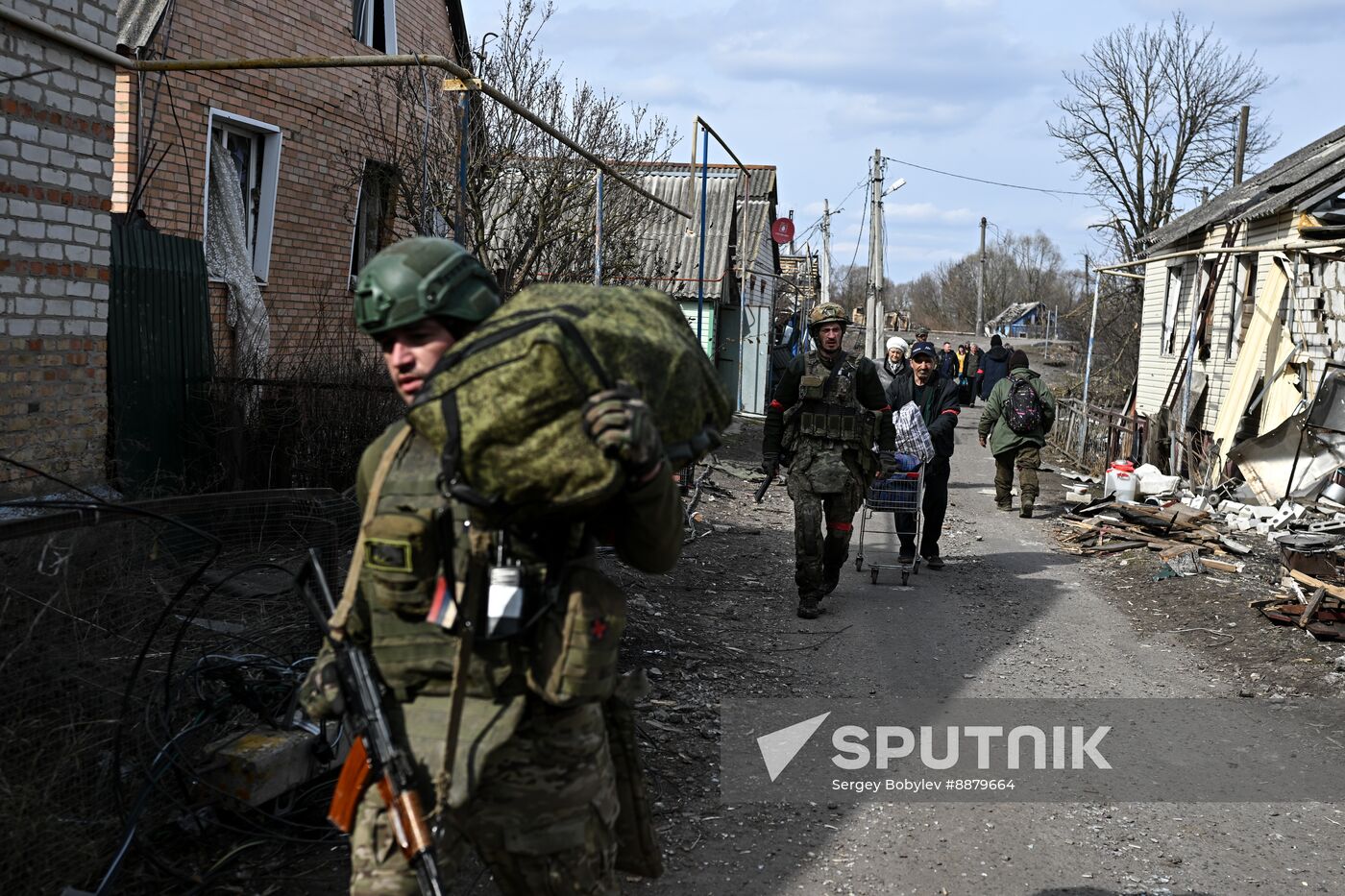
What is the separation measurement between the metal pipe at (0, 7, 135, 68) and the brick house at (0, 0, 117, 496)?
0.04 meters

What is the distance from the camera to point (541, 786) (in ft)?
7.82

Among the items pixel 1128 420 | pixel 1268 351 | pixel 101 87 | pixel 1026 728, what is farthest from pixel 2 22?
pixel 1128 420

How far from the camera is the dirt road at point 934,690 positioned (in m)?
4.11

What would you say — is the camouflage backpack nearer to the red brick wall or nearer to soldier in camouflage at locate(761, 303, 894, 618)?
soldier in camouflage at locate(761, 303, 894, 618)

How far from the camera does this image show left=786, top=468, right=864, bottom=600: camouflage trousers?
301 inches

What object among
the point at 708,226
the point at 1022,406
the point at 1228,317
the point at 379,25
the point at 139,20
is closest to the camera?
the point at 139,20

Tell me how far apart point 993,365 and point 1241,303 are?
533cm

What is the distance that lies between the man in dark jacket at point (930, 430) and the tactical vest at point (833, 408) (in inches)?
69.7

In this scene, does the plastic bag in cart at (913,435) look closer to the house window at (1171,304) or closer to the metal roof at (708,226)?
the house window at (1171,304)

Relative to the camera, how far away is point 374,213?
44.9 ft

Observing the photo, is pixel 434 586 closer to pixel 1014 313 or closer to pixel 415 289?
pixel 415 289

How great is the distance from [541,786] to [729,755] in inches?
117

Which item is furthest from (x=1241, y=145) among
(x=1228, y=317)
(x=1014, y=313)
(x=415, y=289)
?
(x=1014, y=313)

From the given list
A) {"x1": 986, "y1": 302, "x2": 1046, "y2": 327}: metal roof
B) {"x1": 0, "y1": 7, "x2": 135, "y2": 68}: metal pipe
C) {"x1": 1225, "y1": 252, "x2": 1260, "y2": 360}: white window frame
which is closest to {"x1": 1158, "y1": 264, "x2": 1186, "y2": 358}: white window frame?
{"x1": 1225, "y1": 252, "x2": 1260, "y2": 360}: white window frame
